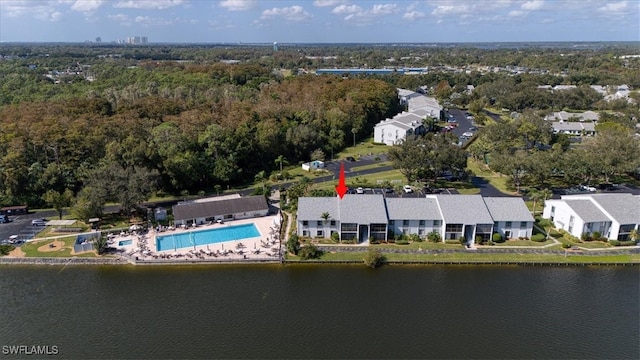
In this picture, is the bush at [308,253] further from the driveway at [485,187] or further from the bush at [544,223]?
the driveway at [485,187]

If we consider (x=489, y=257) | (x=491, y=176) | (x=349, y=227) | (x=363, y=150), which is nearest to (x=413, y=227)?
(x=349, y=227)

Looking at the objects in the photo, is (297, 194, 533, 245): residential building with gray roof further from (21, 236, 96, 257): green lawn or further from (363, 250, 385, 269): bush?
(21, 236, 96, 257): green lawn

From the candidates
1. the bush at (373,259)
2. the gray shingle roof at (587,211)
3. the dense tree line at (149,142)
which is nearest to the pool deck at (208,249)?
the dense tree line at (149,142)

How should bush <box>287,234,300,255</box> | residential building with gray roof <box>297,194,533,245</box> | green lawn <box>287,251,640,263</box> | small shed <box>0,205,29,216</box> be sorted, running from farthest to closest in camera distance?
small shed <box>0,205,29,216</box> < residential building with gray roof <box>297,194,533,245</box> < bush <box>287,234,300,255</box> < green lawn <box>287,251,640,263</box>

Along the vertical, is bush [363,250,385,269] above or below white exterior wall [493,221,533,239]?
below

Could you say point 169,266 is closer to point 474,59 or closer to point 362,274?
point 362,274

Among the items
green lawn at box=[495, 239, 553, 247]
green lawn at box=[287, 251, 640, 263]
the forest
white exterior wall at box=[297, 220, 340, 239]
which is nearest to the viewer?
green lawn at box=[287, 251, 640, 263]

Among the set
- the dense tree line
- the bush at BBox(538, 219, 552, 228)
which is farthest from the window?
the dense tree line
